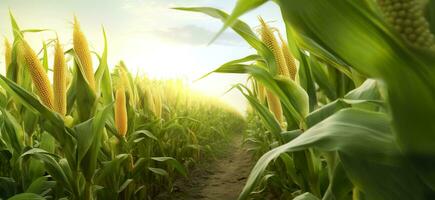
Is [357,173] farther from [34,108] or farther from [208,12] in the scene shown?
[34,108]

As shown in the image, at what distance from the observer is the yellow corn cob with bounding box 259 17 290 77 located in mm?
1637

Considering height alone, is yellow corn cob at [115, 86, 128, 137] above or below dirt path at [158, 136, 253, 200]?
above

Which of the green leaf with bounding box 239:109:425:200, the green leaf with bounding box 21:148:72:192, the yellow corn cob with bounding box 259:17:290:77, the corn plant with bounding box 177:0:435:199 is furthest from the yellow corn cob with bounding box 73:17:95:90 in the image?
the green leaf with bounding box 239:109:425:200

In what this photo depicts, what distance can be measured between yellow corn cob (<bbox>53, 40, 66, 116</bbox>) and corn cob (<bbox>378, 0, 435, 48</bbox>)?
165cm

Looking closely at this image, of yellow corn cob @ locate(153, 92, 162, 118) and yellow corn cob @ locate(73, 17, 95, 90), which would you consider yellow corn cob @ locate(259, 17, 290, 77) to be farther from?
yellow corn cob @ locate(153, 92, 162, 118)

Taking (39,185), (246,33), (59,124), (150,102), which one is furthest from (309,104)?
(150,102)

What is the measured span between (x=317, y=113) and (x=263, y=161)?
334mm

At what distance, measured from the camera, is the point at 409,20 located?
1.82ft

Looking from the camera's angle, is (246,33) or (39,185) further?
(39,185)

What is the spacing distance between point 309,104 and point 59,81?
1135 millimetres

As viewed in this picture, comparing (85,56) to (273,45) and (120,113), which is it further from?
(273,45)

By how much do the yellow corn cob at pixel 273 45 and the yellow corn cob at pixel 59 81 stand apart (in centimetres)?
95

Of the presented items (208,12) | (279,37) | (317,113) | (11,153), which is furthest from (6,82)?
(317,113)

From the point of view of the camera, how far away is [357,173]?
0.76 m
